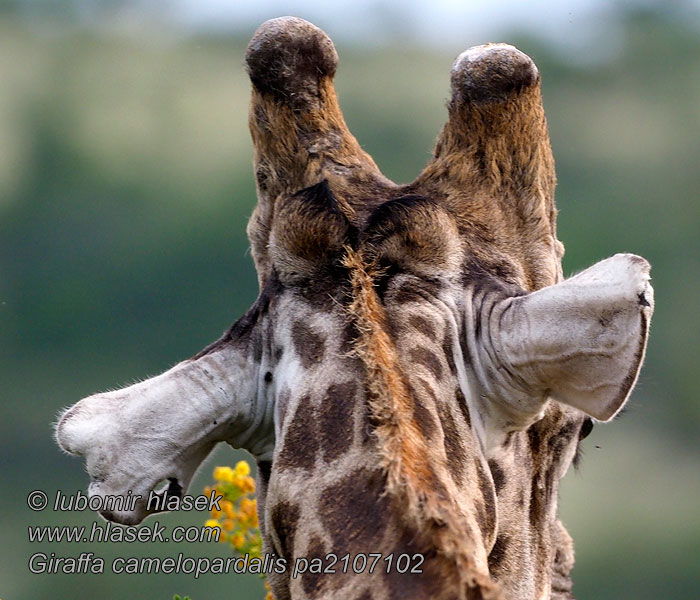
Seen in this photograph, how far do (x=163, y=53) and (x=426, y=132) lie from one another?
911cm

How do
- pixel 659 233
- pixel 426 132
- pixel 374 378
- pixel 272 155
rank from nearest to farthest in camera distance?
pixel 374 378 < pixel 272 155 < pixel 426 132 < pixel 659 233

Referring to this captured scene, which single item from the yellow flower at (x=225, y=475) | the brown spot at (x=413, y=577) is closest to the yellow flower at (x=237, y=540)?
the yellow flower at (x=225, y=475)

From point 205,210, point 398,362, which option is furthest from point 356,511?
point 205,210

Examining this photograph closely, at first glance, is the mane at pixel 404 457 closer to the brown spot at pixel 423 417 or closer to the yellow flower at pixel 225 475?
the brown spot at pixel 423 417

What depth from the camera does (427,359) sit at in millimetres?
2955

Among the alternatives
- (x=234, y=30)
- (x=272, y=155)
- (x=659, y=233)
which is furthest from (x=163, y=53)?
(x=272, y=155)

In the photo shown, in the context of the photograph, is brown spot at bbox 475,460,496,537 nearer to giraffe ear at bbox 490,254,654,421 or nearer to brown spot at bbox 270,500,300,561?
giraffe ear at bbox 490,254,654,421

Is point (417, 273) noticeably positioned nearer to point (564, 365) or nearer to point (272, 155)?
point (564, 365)

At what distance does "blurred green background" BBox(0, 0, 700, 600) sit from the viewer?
79.2 feet

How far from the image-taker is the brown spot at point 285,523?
281cm

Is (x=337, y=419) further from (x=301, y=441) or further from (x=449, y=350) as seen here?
(x=449, y=350)

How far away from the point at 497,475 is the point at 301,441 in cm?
48

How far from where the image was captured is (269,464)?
10.8 ft

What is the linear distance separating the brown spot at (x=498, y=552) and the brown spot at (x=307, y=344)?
1.83 feet
